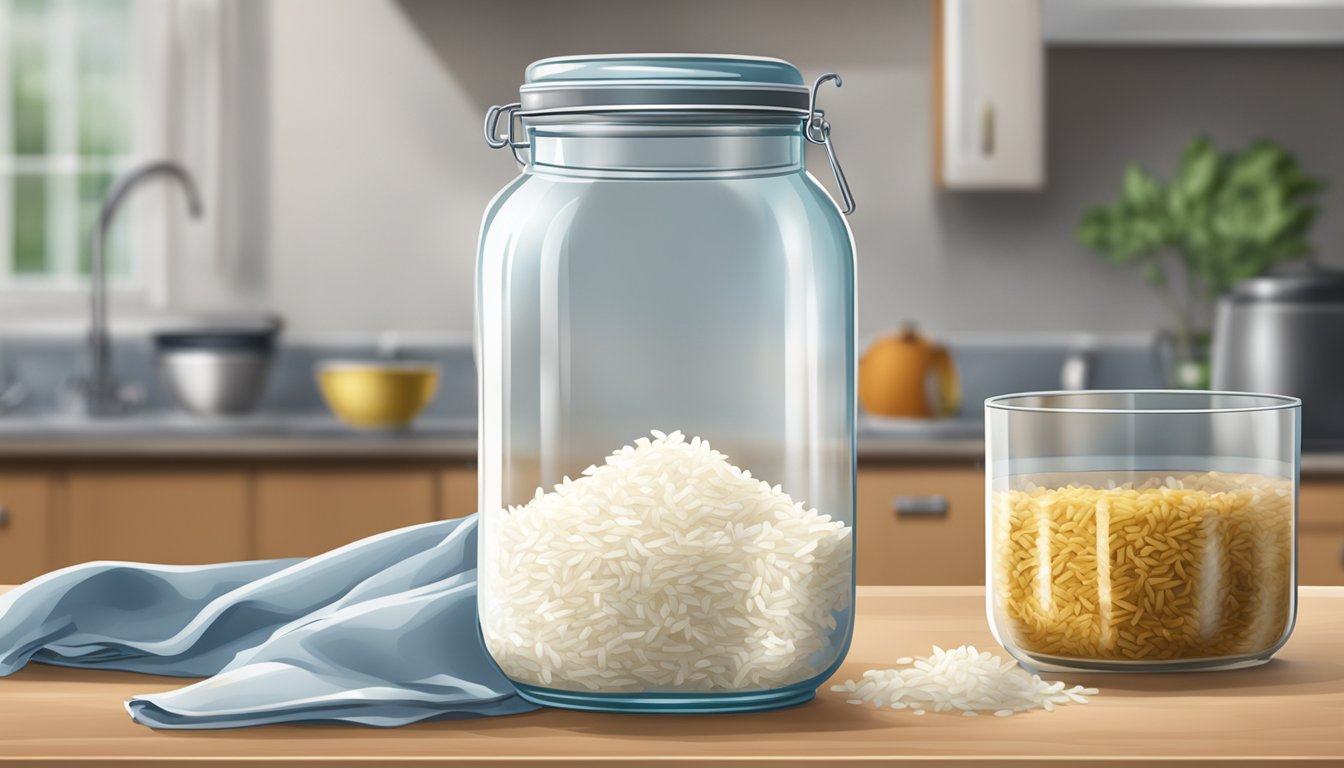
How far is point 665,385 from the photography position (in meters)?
0.71

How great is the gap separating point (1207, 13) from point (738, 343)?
259 cm

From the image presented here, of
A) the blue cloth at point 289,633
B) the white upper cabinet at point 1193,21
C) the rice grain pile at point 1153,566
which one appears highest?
the white upper cabinet at point 1193,21

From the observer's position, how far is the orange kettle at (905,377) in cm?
295

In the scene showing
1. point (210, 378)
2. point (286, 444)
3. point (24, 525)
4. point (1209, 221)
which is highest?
point (1209, 221)

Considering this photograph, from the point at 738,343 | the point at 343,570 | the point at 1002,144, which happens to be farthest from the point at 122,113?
the point at 738,343

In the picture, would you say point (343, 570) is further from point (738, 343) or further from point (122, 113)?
point (122, 113)

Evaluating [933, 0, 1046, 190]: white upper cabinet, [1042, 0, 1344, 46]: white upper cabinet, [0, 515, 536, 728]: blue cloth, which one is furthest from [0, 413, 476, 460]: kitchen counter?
[0, 515, 536, 728]: blue cloth

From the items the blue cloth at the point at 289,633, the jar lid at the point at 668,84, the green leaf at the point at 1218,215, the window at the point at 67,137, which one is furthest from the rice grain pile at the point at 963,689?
the window at the point at 67,137

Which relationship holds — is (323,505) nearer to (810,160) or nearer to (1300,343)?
(810,160)

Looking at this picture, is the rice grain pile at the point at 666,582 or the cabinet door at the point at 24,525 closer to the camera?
the rice grain pile at the point at 666,582

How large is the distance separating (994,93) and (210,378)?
1.68 meters

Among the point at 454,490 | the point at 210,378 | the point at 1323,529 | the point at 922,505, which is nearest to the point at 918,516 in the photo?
the point at 922,505

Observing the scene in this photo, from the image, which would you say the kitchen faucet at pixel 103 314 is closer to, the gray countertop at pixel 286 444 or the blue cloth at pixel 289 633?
the gray countertop at pixel 286 444

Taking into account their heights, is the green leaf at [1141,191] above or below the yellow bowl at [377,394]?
above
